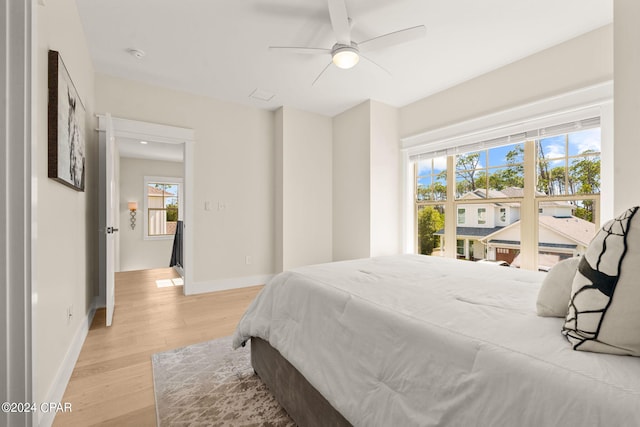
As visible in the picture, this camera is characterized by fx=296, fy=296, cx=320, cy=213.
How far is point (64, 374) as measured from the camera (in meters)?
1.79

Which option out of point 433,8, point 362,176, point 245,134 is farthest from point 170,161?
point 433,8

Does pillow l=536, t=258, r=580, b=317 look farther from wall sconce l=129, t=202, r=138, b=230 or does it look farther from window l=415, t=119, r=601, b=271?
wall sconce l=129, t=202, r=138, b=230

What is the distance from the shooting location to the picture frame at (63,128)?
62.4 inches

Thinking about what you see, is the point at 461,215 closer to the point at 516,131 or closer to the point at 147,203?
the point at 516,131

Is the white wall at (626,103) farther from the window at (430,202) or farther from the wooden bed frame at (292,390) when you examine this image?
the window at (430,202)

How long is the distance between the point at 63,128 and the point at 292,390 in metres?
2.00

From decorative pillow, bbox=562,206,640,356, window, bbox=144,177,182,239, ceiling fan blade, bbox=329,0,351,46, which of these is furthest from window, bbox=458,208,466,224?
window, bbox=144,177,182,239

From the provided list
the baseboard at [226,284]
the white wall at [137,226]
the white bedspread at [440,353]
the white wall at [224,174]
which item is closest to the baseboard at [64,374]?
the white bedspread at [440,353]

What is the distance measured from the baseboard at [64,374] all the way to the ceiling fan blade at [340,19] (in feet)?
9.15

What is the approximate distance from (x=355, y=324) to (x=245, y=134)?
3.69 meters

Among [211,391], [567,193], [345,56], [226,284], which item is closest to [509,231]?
[567,193]

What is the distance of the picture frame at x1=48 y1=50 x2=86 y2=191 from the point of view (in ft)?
5.20

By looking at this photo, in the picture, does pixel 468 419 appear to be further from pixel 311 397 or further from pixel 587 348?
pixel 311 397

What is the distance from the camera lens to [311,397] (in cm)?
130
